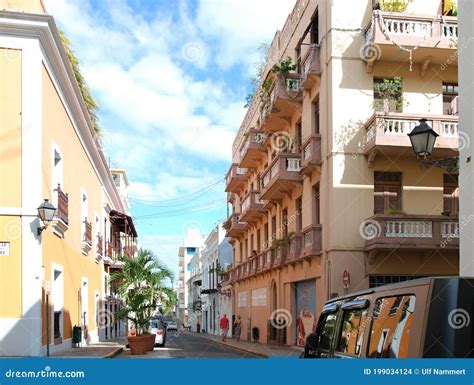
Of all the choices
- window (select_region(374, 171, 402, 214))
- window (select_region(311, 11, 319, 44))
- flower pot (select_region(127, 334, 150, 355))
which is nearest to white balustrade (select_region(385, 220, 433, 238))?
window (select_region(374, 171, 402, 214))

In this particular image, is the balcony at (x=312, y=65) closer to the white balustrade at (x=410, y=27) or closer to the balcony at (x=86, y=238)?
the white balustrade at (x=410, y=27)

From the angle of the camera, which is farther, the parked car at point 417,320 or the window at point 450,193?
the window at point 450,193

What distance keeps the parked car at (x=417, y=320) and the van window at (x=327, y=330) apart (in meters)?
0.65

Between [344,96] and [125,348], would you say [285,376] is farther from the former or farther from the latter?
[125,348]

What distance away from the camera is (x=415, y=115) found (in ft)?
60.0

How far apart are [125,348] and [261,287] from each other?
9.77 metres

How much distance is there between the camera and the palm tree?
2097 cm

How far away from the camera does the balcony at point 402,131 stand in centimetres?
1809

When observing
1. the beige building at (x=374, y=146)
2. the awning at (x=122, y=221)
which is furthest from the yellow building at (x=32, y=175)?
the awning at (x=122, y=221)

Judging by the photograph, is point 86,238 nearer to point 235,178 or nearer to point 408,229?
point 408,229

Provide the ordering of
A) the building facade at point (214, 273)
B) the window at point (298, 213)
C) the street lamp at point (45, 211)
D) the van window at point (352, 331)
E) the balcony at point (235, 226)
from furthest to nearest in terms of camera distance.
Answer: the building facade at point (214, 273)
the balcony at point (235, 226)
the window at point (298, 213)
the street lamp at point (45, 211)
the van window at point (352, 331)

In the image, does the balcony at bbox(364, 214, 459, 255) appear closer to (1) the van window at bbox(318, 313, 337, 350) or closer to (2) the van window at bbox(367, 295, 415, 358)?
(1) the van window at bbox(318, 313, 337, 350)

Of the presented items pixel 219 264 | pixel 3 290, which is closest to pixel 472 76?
pixel 3 290

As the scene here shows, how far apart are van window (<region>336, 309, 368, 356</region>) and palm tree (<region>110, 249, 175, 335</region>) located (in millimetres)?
16462
